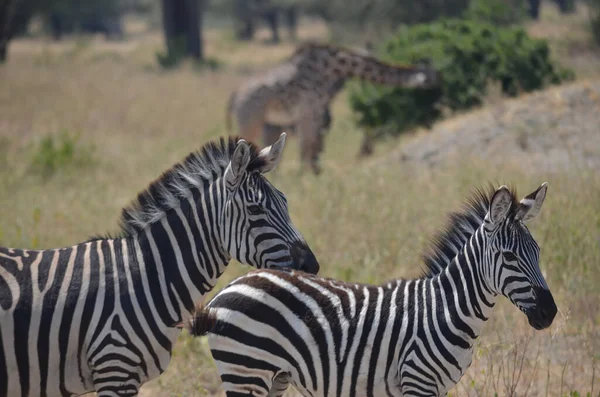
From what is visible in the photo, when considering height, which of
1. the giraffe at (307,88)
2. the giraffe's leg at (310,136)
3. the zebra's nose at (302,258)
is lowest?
the zebra's nose at (302,258)

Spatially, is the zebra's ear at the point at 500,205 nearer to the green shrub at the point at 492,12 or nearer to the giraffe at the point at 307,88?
the giraffe at the point at 307,88

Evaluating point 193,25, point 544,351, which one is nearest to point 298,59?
point 544,351

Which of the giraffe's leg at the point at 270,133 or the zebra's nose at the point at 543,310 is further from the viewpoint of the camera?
the giraffe's leg at the point at 270,133

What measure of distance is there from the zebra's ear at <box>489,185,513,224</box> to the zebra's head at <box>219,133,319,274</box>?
3.43ft

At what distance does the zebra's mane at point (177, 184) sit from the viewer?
14.6ft

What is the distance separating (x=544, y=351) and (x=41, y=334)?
150 inches

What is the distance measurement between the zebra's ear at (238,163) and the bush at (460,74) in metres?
9.98

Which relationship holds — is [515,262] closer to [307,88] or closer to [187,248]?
[187,248]

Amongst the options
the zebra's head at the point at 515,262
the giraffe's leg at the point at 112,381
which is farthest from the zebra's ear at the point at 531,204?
the giraffe's leg at the point at 112,381

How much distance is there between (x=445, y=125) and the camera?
1230 centimetres

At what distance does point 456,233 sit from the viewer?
4195 millimetres

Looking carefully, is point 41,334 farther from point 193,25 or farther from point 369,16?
point 193,25

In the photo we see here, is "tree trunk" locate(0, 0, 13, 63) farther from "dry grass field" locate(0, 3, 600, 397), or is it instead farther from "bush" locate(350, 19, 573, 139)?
"bush" locate(350, 19, 573, 139)

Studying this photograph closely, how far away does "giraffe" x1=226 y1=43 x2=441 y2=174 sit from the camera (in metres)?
13.5
